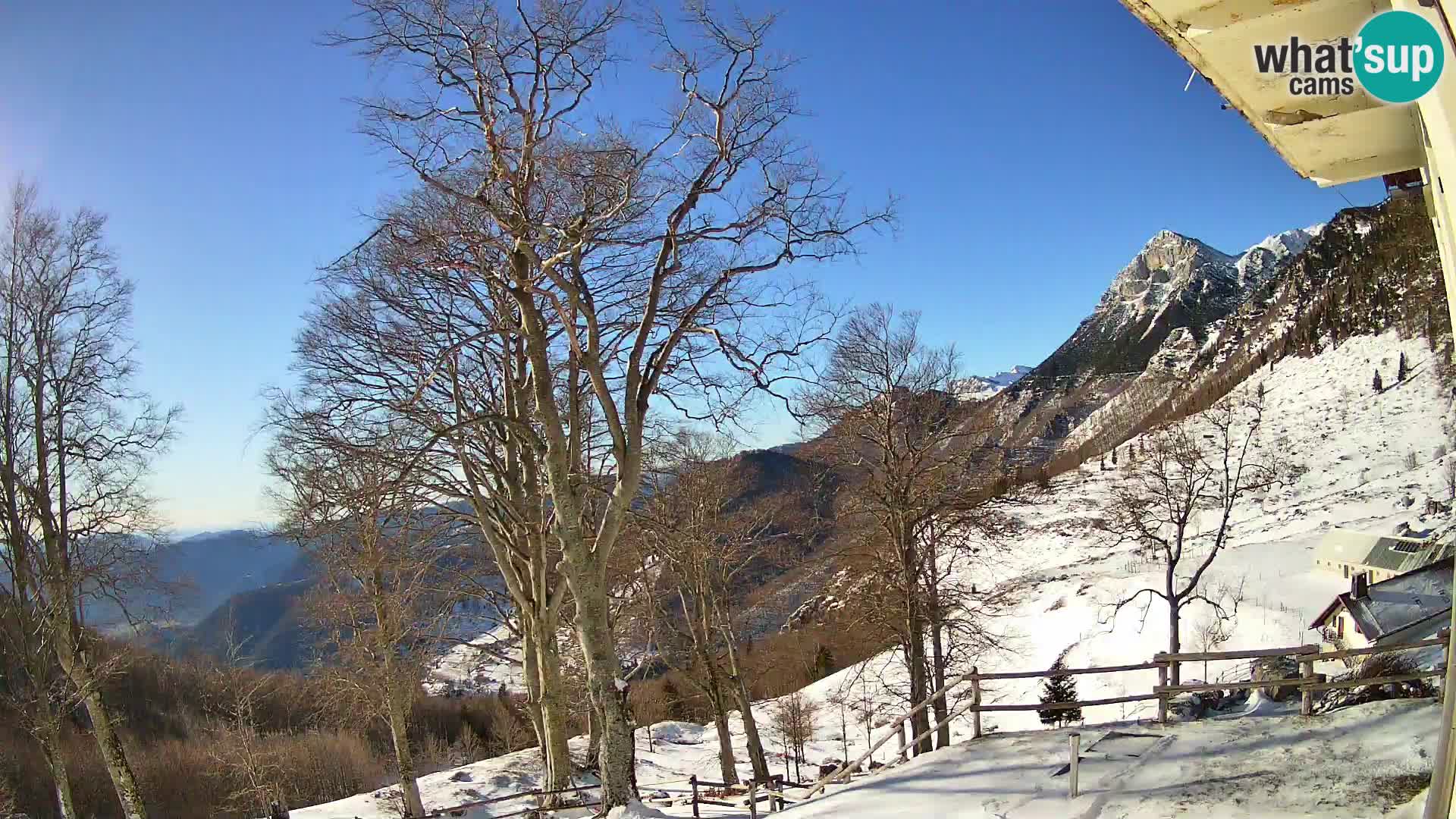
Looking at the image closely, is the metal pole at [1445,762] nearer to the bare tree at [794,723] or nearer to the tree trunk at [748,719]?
the tree trunk at [748,719]

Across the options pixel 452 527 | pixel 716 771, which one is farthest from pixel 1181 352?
pixel 452 527

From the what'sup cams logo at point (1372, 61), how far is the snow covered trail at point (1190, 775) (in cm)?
632

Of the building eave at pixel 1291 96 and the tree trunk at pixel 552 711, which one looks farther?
the tree trunk at pixel 552 711

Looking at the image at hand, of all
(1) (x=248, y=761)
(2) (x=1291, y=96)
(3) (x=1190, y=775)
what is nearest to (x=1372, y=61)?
(2) (x=1291, y=96)

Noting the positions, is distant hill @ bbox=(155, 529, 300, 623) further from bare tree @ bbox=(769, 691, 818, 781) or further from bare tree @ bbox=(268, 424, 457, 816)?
bare tree @ bbox=(268, 424, 457, 816)

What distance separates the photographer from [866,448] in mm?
15938

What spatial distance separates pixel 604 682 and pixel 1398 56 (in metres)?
8.65

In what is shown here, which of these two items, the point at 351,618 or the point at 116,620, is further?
the point at 351,618

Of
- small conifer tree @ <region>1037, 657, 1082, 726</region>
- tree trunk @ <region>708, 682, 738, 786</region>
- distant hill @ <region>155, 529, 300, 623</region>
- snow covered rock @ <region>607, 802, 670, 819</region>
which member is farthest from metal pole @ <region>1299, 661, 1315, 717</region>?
distant hill @ <region>155, 529, 300, 623</region>

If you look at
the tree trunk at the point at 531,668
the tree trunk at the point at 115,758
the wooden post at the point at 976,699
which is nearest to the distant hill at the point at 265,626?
the tree trunk at the point at 115,758

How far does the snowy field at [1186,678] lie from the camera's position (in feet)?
23.3

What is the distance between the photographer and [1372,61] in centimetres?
214

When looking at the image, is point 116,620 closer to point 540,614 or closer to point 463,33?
point 540,614

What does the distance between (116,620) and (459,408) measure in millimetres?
7150
